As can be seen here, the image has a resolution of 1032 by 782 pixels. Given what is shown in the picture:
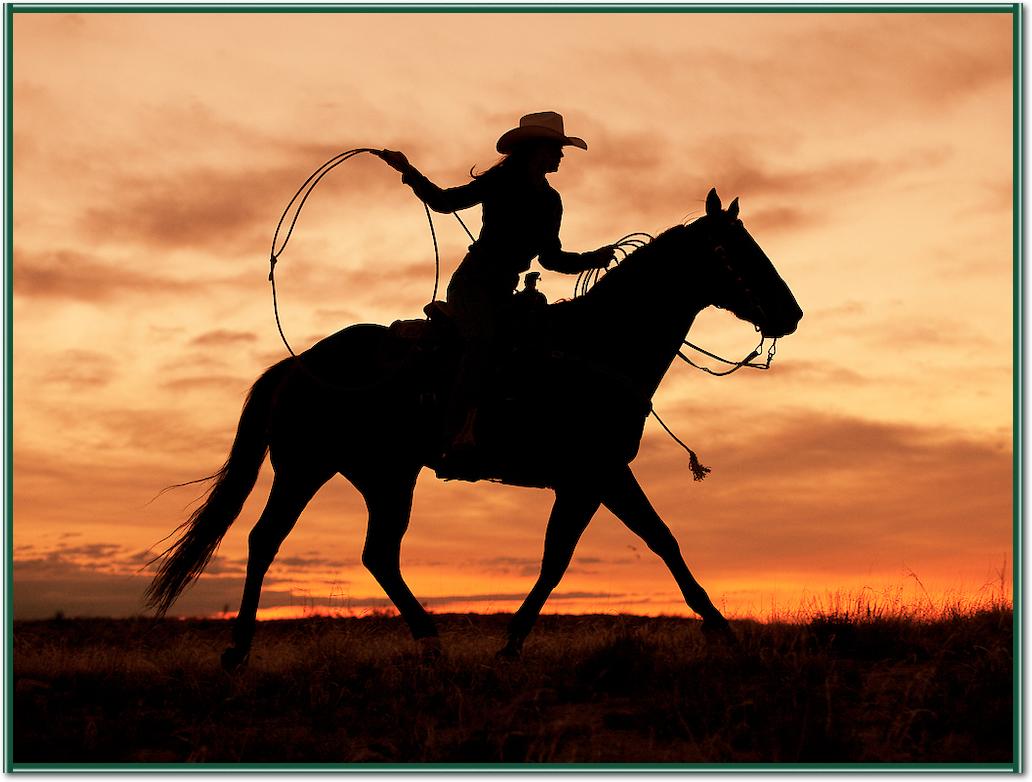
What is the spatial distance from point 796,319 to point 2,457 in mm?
6966

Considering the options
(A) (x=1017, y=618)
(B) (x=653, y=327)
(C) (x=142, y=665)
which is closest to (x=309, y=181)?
(B) (x=653, y=327)

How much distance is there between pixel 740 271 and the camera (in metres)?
11.0

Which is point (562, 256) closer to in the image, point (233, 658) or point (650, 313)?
point (650, 313)

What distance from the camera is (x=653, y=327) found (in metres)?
11.1

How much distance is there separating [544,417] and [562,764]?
3720 millimetres

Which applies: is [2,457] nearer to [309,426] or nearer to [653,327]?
[309,426]

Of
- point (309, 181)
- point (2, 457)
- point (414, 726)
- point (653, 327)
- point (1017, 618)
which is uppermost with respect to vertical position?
point (309, 181)

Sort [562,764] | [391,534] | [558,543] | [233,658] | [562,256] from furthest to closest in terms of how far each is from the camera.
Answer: [391,534] → [562,256] → [233,658] → [558,543] → [562,764]

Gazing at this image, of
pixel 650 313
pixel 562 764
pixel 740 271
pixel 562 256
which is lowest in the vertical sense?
pixel 562 764

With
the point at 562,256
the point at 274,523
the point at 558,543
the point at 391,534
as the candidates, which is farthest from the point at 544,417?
the point at 274,523

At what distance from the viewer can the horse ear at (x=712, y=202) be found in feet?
36.0

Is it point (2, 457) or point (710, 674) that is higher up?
point (2, 457)

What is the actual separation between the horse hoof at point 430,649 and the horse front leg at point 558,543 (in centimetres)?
67

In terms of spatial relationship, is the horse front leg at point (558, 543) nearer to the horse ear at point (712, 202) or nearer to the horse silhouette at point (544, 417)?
the horse silhouette at point (544, 417)
